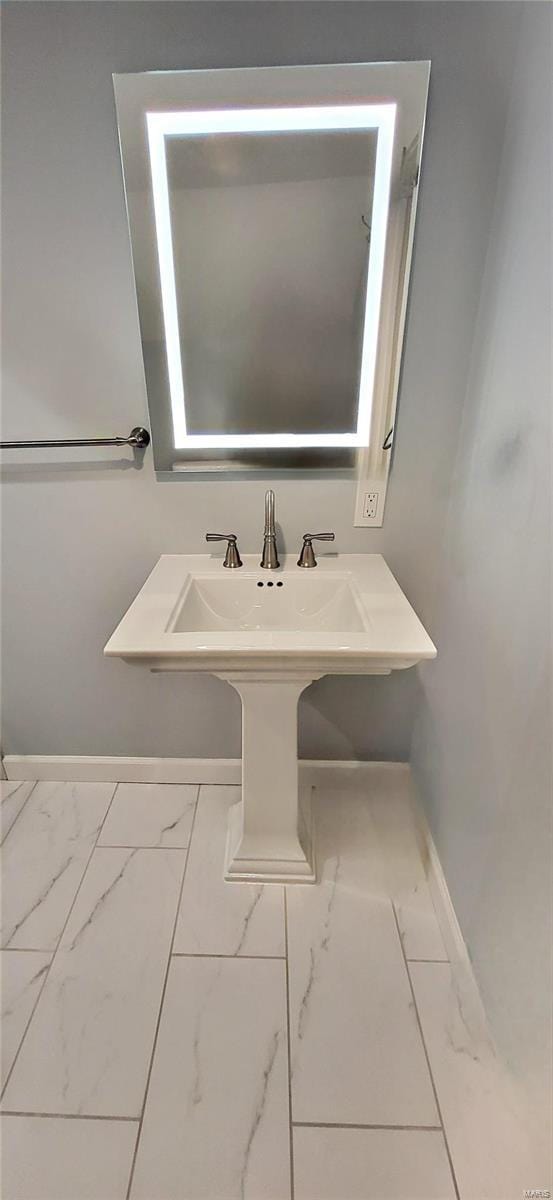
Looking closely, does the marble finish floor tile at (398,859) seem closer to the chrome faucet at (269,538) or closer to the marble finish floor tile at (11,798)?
the chrome faucet at (269,538)

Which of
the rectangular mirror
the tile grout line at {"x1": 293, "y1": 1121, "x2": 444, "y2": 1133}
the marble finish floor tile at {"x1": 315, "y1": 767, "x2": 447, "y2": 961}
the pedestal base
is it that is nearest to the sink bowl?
the rectangular mirror

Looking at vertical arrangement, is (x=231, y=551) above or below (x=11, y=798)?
above

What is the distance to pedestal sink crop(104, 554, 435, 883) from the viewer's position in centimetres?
97

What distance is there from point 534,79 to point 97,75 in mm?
792

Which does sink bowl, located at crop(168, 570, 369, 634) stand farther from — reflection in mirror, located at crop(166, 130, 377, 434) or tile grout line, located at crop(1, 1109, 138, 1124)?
tile grout line, located at crop(1, 1109, 138, 1124)

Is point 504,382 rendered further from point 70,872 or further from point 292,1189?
point 70,872

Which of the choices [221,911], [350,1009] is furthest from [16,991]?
[350,1009]

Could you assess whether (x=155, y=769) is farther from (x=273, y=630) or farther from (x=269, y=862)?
(x=273, y=630)

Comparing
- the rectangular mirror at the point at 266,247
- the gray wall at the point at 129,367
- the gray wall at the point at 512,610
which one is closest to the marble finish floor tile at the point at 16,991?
the gray wall at the point at 129,367

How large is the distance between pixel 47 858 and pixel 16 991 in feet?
1.13

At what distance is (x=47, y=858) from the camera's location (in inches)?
57.5

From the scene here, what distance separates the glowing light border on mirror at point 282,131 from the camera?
0.99m

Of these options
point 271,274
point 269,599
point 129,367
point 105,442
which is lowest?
point 269,599

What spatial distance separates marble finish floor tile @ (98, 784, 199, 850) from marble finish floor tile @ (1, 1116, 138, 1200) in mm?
606
